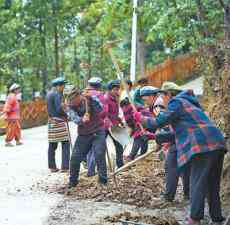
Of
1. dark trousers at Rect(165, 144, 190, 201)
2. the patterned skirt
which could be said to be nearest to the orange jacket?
the patterned skirt

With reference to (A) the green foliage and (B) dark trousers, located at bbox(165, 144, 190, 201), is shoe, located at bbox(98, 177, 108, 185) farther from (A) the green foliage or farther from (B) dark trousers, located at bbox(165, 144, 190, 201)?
(A) the green foliage

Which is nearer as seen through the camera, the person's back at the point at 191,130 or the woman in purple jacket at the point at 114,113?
Result: the person's back at the point at 191,130

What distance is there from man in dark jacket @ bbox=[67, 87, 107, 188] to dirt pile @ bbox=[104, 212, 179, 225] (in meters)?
2.02

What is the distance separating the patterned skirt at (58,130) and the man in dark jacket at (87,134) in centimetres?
206

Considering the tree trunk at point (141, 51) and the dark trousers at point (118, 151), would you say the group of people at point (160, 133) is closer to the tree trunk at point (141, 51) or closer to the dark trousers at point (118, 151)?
the dark trousers at point (118, 151)

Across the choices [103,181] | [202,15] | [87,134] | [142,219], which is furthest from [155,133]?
[202,15]

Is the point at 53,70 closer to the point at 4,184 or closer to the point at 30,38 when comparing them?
the point at 30,38

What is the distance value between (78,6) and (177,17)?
66.1 feet

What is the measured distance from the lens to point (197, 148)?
7.43 metres

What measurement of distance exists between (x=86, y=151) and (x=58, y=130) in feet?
7.02

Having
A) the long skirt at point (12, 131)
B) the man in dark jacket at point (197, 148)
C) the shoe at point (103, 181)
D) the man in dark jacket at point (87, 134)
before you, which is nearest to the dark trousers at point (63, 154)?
the man in dark jacket at point (87, 134)

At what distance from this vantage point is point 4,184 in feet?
37.4

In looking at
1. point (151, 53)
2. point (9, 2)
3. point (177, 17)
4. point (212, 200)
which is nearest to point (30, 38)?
point (9, 2)

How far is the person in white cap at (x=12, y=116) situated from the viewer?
18.5 m
